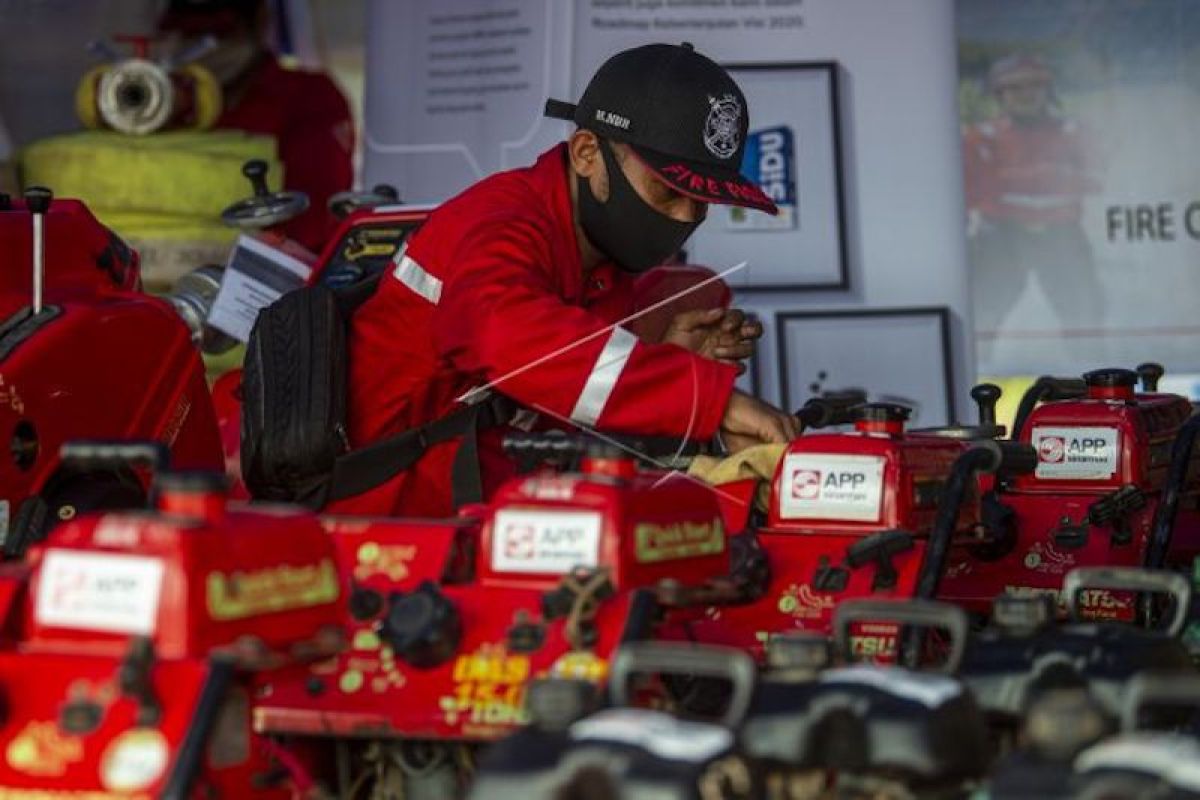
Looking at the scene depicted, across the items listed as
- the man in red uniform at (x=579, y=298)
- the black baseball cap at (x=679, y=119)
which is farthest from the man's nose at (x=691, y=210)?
the black baseball cap at (x=679, y=119)

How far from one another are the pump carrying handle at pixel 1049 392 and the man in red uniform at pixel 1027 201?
2722 millimetres

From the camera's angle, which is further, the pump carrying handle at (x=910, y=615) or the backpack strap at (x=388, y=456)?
the backpack strap at (x=388, y=456)

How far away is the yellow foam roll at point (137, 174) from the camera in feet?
27.3

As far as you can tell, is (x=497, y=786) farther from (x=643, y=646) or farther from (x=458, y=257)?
(x=458, y=257)

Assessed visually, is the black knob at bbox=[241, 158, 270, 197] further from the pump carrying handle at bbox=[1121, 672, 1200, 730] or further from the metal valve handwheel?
the pump carrying handle at bbox=[1121, 672, 1200, 730]

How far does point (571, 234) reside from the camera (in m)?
5.07

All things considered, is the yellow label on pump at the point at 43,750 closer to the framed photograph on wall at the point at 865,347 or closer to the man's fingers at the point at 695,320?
the man's fingers at the point at 695,320

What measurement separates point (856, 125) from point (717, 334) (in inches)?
124

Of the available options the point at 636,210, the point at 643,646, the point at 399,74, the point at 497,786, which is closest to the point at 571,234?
the point at 636,210

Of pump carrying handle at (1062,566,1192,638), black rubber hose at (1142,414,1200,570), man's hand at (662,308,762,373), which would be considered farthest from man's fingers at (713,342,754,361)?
pump carrying handle at (1062,566,1192,638)

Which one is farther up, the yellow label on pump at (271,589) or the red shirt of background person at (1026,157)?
the red shirt of background person at (1026,157)

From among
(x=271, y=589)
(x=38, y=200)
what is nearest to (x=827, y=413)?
(x=38, y=200)

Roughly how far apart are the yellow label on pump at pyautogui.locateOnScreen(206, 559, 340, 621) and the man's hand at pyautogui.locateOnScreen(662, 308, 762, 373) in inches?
65.5

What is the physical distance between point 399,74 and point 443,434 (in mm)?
3454
